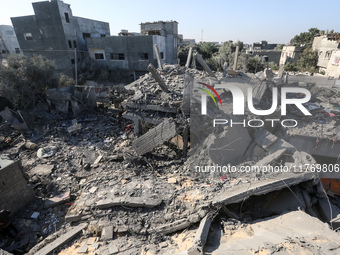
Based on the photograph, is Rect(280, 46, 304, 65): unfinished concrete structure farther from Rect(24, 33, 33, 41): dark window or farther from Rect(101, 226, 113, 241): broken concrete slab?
Rect(24, 33, 33, 41): dark window

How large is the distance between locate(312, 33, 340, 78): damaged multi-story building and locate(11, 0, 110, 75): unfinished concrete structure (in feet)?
80.6

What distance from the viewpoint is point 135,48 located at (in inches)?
719

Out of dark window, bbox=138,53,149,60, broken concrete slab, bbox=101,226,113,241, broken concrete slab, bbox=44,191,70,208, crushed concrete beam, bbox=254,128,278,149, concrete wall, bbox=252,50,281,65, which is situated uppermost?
dark window, bbox=138,53,149,60

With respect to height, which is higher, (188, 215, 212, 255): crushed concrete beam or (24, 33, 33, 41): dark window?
(24, 33, 33, 41): dark window

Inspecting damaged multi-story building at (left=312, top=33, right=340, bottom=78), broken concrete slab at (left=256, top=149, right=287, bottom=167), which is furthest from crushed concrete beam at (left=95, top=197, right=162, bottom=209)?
damaged multi-story building at (left=312, top=33, right=340, bottom=78)

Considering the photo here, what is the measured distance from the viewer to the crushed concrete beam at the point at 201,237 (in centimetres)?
325

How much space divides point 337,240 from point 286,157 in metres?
2.65

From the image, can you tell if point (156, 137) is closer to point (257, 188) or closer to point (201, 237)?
point (257, 188)

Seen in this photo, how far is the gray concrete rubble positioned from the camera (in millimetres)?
3906

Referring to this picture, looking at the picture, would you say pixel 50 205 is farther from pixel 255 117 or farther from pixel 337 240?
pixel 255 117

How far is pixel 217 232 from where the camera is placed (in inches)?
153

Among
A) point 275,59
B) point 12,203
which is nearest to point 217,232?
point 12,203

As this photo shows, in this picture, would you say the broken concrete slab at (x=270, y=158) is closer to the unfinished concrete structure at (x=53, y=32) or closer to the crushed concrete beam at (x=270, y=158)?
the crushed concrete beam at (x=270, y=158)

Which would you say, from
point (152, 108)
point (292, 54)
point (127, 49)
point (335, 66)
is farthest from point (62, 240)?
point (292, 54)
